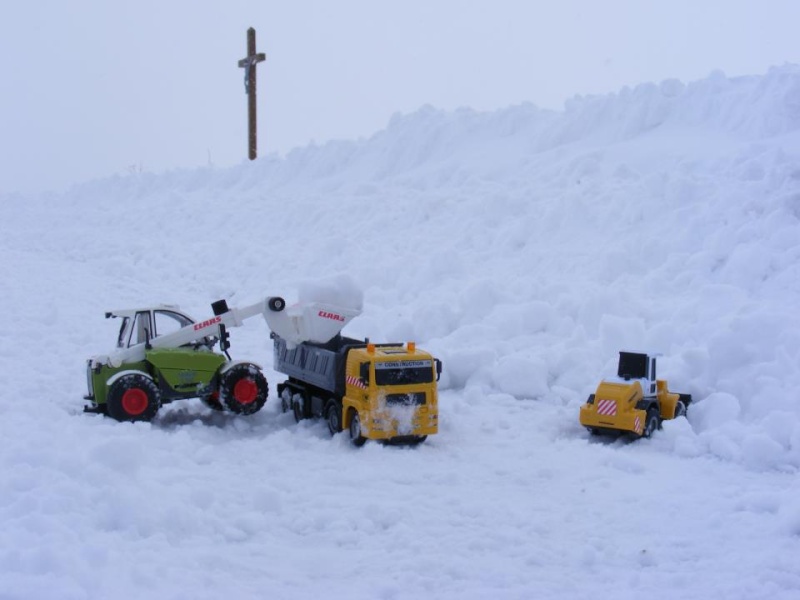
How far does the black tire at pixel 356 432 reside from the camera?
930 centimetres

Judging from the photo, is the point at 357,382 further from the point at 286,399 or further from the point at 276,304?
the point at 286,399

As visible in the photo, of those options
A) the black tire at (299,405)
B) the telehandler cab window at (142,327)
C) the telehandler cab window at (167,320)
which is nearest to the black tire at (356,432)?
the black tire at (299,405)

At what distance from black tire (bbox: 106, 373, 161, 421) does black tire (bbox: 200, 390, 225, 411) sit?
0.75 m

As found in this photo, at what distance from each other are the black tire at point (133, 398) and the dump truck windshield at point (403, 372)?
2576 mm

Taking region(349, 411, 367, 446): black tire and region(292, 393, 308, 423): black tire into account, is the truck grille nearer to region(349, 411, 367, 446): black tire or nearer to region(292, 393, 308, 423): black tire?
region(349, 411, 367, 446): black tire

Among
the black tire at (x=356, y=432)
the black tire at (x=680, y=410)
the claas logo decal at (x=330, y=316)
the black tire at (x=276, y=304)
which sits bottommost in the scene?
the black tire at (x=356, y=432)

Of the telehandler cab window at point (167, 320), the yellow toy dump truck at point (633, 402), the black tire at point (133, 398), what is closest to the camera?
the yellow toy dump truck at point (633, 402)

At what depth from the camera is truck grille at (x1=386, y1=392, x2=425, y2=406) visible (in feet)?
30.3

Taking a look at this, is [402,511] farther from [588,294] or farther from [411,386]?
[588,294]

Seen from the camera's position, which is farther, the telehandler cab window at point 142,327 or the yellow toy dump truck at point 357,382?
the telehandler cab window at point 142,327

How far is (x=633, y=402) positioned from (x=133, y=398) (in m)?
5.44

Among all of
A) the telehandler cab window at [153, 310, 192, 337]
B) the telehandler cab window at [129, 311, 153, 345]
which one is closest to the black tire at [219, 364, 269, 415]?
the telehandler cab window at [153, 310, 192, 337]

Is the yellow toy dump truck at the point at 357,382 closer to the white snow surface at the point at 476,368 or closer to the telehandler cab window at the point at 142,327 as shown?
the white snow surface at the point at 476,368

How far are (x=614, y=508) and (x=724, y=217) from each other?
7.69m
